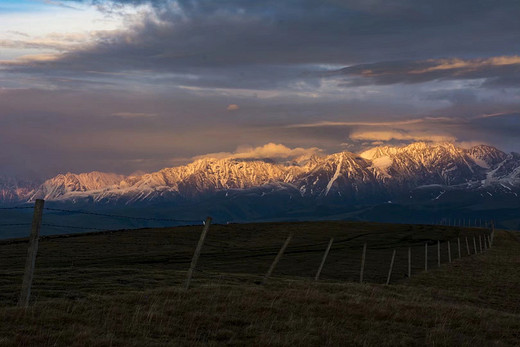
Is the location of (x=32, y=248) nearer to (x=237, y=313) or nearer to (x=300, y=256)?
(x=237, y=313)

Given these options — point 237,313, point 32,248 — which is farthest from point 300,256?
point 32,248

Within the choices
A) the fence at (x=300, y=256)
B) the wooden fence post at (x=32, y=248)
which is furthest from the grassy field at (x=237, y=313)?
the fence at (x=300, y=256)

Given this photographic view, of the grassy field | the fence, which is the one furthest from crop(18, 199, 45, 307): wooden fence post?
the fence

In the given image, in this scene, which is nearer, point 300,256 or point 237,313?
point 237,313

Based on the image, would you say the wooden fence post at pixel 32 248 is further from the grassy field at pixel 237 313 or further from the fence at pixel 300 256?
the fence at pixel 300 256

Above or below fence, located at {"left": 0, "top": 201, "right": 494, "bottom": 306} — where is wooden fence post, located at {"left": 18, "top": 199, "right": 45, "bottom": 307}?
above

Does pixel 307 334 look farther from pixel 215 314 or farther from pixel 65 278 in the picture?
pixel 65 278

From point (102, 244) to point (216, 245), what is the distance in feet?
61.0

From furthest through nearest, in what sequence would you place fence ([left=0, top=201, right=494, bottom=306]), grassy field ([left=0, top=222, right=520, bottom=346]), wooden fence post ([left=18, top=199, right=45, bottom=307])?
fence ([left=0, top=201, right=494, bottom=306])
wooden fence post ([left=18, top=199, right=45, bottom=307])
grassy field ([left=0, top=222, right=520, bottom=346])

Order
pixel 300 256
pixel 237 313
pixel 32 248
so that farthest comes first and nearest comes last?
pixel 300 256 < pixel 237 313 < pixel 32 248

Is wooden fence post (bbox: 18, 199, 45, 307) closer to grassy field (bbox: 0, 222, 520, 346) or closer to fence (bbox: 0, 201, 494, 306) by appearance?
grassy field (bbox: 0, 222, 520, 346)

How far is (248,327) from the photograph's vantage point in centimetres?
1944

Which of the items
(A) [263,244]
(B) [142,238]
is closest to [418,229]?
(A) [263,244]

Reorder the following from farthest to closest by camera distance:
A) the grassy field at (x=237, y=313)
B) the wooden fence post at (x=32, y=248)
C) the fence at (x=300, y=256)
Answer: the fence at (x=300, y=256)
the wooden fence post at (x=32, y=248)
the grassy field at (x=237, y=313)
